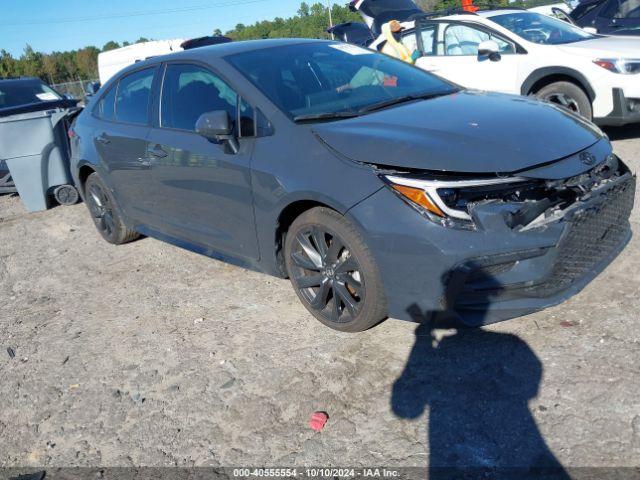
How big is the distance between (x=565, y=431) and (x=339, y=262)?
138 centimetres

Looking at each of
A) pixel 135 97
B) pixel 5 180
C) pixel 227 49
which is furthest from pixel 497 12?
pixel 5 180

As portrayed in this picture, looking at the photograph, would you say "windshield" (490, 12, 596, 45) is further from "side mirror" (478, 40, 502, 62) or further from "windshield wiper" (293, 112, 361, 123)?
"windshield wiper" (293, 112, 361, 123)

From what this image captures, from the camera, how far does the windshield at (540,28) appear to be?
714 centimetres

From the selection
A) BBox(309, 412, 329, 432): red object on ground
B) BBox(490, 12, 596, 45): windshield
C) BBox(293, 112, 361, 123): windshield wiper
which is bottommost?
BBox(309, 412, 329, 432): red object on ground

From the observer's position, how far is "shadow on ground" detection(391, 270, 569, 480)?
2.36 m

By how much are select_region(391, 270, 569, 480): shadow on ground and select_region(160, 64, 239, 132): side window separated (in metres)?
1.79

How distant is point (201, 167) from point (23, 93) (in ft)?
25.7

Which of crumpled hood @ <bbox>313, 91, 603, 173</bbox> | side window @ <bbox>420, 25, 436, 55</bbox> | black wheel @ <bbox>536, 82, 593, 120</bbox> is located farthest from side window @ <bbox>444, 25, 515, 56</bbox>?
crumpled hood @ <bbox>313, 91, 603, 173</bbox>

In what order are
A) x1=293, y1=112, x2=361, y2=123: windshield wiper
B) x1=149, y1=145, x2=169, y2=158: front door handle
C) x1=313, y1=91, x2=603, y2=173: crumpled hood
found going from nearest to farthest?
x1=313, y1=91, x2=603, y2=173: crumpled hood → x1=293, y1=112, x2=361, y2=123: windshield wiper → x1=149, y1=145, x2=169, y2=158: front door handle

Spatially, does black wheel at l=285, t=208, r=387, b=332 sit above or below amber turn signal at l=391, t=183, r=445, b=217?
below

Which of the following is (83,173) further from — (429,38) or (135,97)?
(429,38)

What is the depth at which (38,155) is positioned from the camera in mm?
7117

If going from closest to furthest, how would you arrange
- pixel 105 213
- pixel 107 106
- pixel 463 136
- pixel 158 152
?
pixel 463 136, pixel 158 152, pixel 107 106, pixel 105 213

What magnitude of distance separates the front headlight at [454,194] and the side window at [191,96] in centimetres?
129
